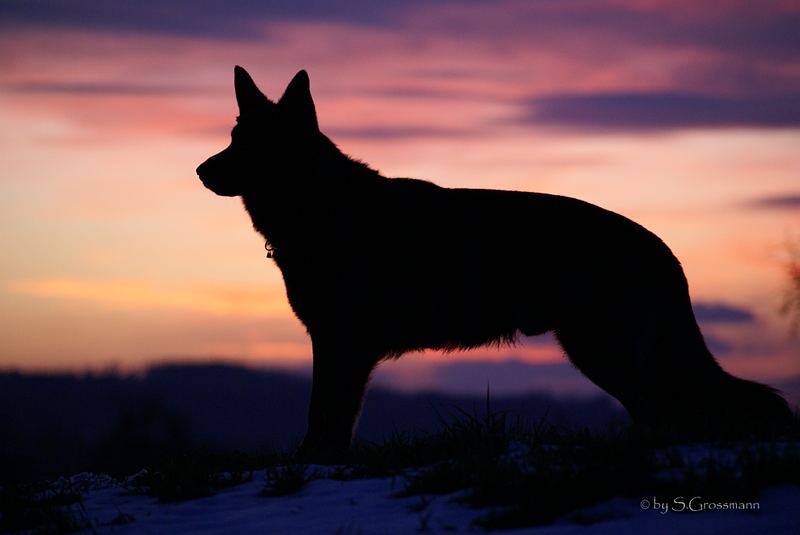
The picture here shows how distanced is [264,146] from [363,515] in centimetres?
345

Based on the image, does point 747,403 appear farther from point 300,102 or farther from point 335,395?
point 300,102

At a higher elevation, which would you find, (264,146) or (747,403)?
(264,146)

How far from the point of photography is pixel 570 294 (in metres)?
6.34

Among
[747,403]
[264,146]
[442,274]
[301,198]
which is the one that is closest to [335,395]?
[442,274]

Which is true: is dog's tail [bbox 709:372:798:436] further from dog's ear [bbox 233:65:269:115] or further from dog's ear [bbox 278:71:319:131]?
dog's ear [bbox 233:65:269:115]

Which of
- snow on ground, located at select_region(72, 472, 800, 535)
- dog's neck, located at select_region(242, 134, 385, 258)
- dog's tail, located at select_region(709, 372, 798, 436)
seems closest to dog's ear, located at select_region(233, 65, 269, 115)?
dog's neck, located at select_region(242, 134, 385, 258)

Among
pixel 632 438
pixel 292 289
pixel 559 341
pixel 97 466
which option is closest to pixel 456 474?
pixel 632 438

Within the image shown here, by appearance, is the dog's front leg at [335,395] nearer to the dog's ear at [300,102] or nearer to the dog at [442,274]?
the dog at [442,274]

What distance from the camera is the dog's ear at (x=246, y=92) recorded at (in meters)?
6.81

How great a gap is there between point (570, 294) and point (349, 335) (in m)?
1.65

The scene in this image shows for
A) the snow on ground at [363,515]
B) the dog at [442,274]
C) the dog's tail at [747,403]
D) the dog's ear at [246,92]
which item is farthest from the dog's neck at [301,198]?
the dog's tail at [747,403]

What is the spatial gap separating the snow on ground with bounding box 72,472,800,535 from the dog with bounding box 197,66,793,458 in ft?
5.31

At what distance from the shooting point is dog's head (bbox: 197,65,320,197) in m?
6.65

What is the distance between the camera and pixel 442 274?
21.9ft
